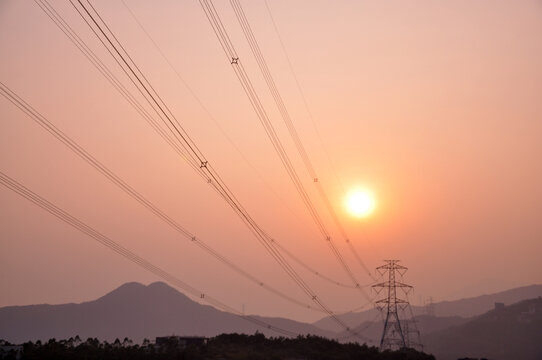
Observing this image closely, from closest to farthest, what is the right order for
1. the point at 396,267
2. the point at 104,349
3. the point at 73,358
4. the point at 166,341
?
the point at 73,358
the point at 104,349
the point at 166,341
the point at 396,267

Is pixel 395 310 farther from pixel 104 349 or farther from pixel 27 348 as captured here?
pixel 27 348

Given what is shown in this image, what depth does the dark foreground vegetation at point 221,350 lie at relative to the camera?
67562 millimetres

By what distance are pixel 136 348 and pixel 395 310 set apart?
5830 centimetres

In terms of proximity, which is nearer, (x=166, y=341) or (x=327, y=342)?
(x=166, y=341)

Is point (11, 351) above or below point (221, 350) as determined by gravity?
below

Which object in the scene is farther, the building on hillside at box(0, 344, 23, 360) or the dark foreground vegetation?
the dark foreground vegetation

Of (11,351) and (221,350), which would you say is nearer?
(11,351)

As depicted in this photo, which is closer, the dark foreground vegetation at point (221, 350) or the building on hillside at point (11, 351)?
the building on hillside at point (11, 351)

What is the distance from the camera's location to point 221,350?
8719cm

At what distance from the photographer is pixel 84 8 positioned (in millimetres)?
37844

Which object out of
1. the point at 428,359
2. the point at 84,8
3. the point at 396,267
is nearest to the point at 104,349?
the point at 84,8

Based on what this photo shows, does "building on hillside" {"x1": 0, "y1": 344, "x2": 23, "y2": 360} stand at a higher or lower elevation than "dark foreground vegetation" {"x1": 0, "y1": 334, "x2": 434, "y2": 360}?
lower

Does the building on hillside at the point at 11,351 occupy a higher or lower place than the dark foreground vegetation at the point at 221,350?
lower

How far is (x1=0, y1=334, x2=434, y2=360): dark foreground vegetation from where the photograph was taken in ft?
222
